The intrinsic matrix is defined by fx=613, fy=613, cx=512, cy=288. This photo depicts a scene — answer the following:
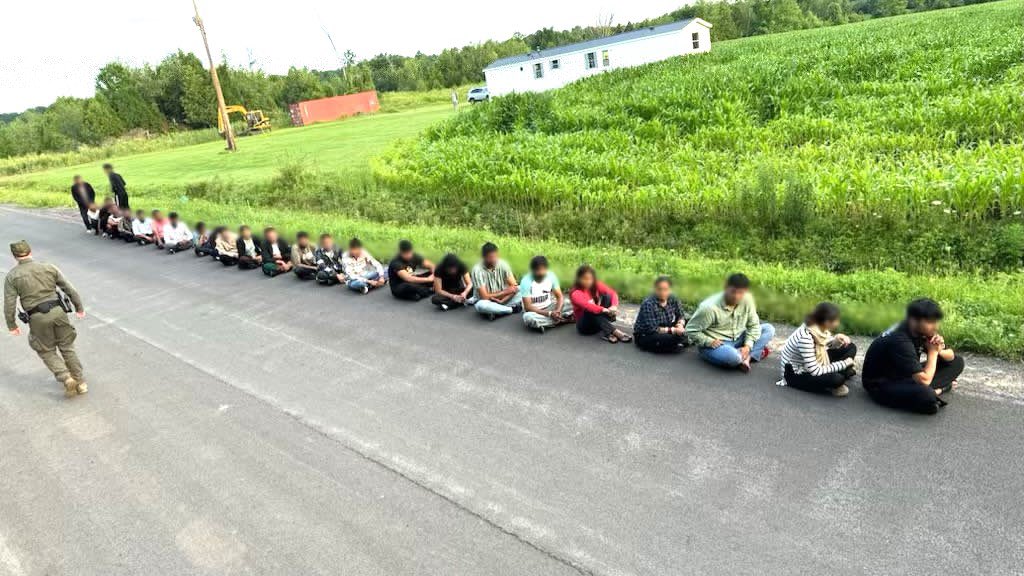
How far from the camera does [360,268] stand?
10.4 metres

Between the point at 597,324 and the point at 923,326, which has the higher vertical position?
the point at 923,326

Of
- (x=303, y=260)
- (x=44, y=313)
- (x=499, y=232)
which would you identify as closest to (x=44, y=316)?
(x=44, y=313)

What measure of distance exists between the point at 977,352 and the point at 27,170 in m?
62.8

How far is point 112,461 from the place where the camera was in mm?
5609

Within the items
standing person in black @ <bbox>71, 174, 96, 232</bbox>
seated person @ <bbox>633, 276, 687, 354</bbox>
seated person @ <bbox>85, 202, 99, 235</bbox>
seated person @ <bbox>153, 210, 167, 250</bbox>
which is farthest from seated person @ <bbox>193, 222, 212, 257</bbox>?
seated person @ <bbox>633, 276, 687, 354</bbox>

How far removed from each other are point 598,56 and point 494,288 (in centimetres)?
3680

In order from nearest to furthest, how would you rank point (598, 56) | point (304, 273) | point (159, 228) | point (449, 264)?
1. point (449, 264)
2. point (304, 273)
3. point (159, 228)
4. point (598, 56)

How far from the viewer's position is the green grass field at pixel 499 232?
23.0ft

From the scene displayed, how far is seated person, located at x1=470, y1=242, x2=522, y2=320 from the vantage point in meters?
8.35

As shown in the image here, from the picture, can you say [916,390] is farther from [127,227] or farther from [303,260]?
[127,227]

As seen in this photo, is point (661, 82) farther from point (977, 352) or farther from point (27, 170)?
point (27, 170)

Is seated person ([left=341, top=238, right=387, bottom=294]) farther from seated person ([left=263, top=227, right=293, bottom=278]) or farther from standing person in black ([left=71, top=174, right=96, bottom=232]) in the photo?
standing person in black ([left=71, top=174, right=96, bottom=232])

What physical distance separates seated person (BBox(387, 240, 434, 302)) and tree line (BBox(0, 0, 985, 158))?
54.9 m

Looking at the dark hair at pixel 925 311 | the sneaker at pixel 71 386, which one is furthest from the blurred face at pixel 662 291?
the sneaker at pixel 71 386
